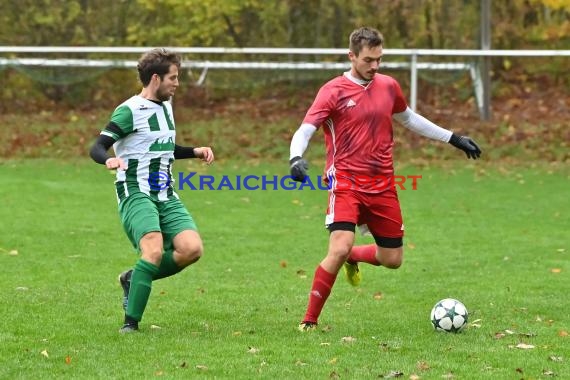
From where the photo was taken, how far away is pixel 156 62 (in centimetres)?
724

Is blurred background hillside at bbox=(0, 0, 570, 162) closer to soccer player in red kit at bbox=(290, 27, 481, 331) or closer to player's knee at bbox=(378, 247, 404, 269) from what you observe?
player's knee at bbox=(378, 247, 404, 269)

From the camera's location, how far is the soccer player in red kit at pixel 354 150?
7312 millimetres

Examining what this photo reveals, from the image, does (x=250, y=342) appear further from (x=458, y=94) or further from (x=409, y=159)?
(x=458, y=94)

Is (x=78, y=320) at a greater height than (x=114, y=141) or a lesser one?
lesser

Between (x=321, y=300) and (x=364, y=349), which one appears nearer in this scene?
(x=364, y=349)

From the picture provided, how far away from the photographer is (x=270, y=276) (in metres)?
9.88

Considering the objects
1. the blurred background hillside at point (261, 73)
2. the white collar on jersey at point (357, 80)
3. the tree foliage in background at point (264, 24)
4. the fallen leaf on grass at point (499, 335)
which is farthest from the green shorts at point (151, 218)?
the tree foliage in background at point (264, 24)

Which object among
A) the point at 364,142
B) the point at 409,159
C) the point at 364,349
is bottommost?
the point at 409,159

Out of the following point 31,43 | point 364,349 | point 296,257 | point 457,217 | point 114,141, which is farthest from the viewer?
point 31,43

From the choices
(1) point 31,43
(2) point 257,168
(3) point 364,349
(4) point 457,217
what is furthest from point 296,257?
(1) point 31,43

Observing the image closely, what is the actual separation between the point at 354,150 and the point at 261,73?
16410 millimetres

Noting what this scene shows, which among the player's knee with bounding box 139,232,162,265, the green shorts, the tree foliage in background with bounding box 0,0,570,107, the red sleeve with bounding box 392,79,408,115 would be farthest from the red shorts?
the tree foliage in background with bounding box 0,0,570,107

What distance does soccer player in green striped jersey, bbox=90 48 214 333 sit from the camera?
717cm

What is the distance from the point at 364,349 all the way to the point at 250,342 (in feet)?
2.39
